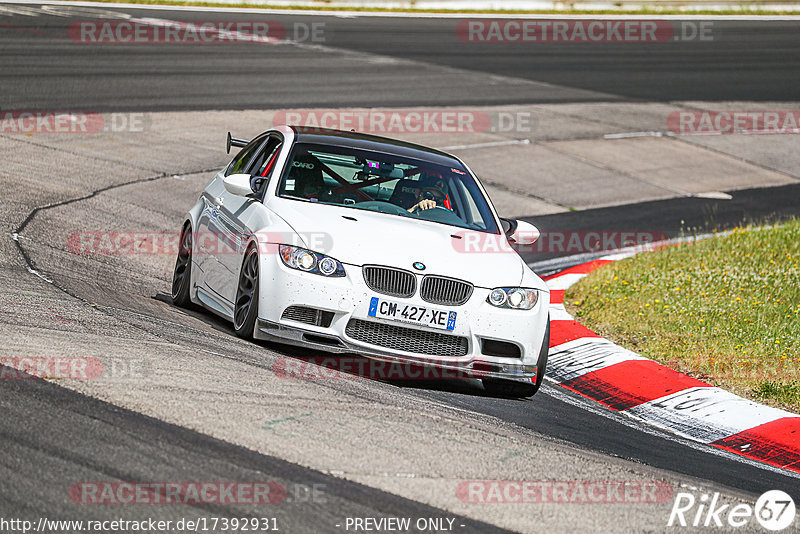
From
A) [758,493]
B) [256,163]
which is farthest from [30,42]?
[758,493]

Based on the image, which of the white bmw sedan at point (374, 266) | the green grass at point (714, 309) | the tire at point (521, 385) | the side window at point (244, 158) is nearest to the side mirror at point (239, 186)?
the white bmw sedan at point (374, 266)

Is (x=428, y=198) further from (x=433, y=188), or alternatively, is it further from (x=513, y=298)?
(x=513, y=298)

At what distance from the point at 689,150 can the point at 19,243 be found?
13.4 m

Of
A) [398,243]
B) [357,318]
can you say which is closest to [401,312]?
[357,318]

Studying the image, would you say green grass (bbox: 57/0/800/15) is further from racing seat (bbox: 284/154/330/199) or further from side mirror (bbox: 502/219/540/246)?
side mirror (bbox: 502/219/540/246)

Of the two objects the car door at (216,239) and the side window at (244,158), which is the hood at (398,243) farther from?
the side window at (244,158)

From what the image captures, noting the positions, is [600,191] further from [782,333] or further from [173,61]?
[173,61]

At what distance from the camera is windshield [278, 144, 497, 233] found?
8289mm

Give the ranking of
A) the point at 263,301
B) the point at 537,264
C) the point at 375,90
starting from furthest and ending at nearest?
1. the point at 375,90
2. the point at 537,264
3. the point at 263,301

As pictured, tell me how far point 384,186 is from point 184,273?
1.80m

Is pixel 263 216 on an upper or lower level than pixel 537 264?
upper

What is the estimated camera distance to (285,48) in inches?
1006

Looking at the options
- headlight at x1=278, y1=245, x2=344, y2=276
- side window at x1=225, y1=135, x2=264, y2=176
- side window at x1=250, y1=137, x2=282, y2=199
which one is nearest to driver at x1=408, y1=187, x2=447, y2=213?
side window at x1=250, y1=137, x2=282, y2=199

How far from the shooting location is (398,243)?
7473 mm
